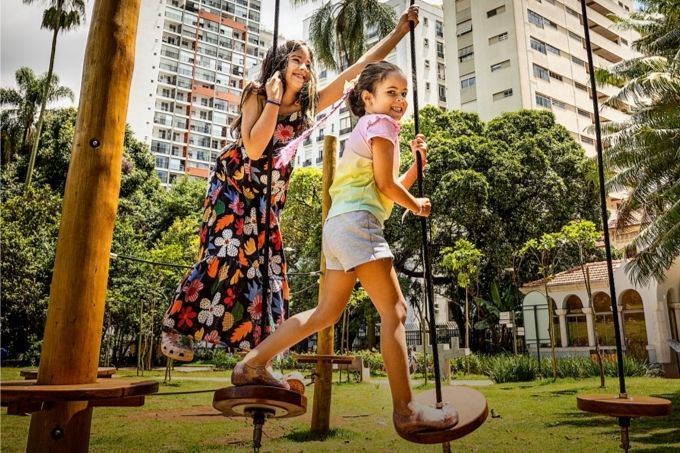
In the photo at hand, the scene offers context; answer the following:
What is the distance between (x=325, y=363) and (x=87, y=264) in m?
4.31

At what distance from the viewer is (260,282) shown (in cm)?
272

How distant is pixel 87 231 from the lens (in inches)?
90.6

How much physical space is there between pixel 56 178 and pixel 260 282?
98.0 feet

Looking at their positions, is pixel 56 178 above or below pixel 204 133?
below

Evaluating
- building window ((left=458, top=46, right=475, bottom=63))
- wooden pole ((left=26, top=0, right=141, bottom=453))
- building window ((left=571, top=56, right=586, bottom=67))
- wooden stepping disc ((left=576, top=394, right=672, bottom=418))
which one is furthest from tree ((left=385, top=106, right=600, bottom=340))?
wooden pole ((left=26, top=0, right=141, bottom=453))

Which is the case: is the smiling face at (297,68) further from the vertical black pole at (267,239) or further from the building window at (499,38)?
the building window at (499,38)

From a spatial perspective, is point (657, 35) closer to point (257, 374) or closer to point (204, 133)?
point (257, 374)

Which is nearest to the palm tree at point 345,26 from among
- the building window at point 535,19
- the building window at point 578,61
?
the building window at point 535,19

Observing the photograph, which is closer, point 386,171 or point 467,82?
point 386,171

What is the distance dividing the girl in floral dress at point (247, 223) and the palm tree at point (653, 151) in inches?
567

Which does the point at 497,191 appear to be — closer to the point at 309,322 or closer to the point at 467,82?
the point at 467,82

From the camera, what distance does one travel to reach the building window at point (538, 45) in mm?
38875

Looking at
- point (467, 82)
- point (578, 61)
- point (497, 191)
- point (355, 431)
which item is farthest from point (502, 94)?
point (355, 431)

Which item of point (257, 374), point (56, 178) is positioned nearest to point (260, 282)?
point (257, 374)
